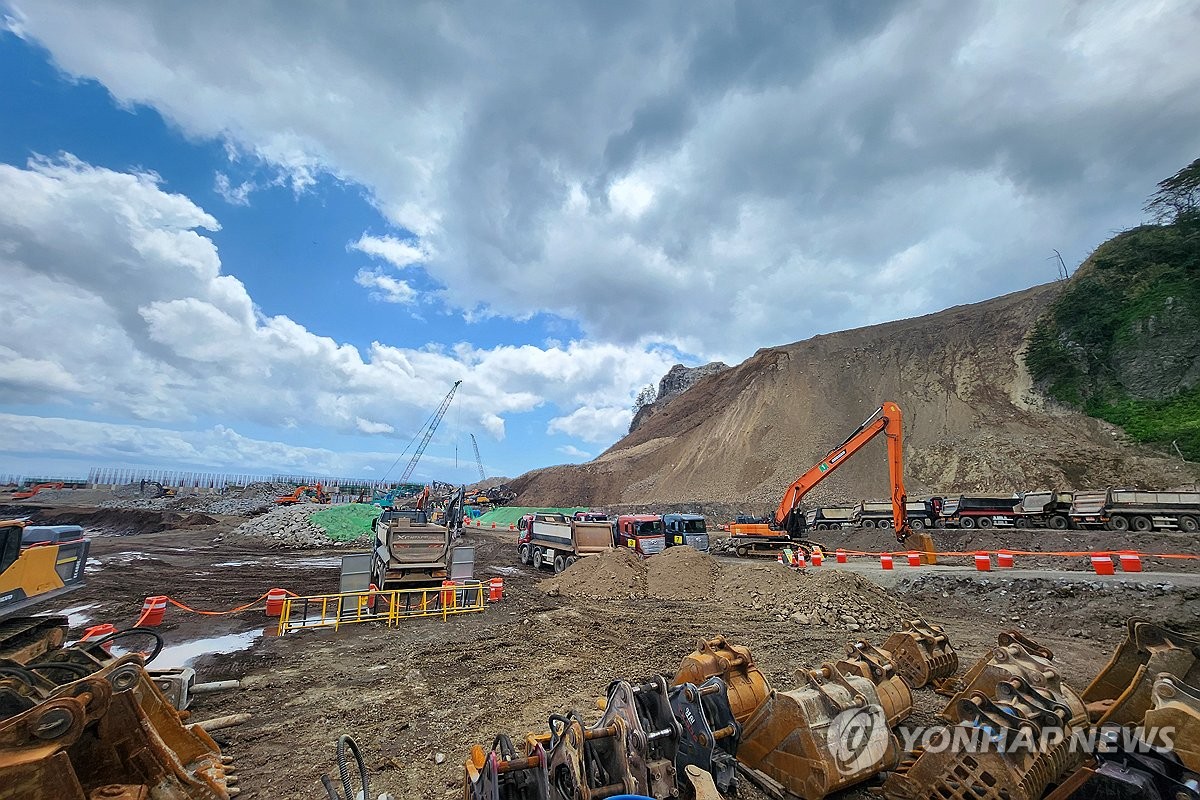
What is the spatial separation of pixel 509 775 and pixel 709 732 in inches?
62.1

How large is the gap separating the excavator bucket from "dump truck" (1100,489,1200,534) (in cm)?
2804

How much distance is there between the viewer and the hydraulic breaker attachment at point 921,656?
6.99m

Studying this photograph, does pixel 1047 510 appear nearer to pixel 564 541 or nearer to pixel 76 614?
pixel 564 541

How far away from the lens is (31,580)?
5.91 metres

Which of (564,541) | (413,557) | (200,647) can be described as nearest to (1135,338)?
(564,541)

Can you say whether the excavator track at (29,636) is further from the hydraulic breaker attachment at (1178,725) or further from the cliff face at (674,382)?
A: the cliff face at (674,382)

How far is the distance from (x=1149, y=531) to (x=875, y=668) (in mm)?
22311

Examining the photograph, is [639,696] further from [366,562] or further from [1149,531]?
[1149,531]

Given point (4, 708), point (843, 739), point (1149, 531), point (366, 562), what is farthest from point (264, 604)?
point (1149, 531)

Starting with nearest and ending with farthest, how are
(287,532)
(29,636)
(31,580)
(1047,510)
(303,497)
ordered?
(31,580)
(29,636)
(1047,510)
(287,532)
(303,497)

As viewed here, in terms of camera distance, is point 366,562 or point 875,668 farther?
point 366,562

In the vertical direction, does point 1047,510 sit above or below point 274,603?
above

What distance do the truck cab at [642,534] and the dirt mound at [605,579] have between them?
451cm

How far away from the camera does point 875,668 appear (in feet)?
18.5
